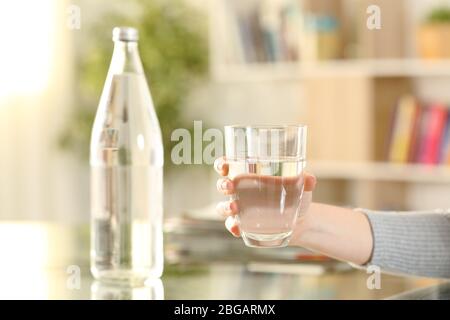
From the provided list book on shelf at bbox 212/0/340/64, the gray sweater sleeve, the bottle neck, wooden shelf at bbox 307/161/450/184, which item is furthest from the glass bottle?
book on shelf at bbox 212/0/340/64

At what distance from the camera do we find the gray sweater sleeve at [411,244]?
1129mm

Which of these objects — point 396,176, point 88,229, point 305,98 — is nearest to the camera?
point 88,229

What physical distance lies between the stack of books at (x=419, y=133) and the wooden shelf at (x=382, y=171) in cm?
3

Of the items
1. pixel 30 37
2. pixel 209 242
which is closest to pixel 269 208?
pixel 209 242

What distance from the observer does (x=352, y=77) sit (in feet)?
11.0

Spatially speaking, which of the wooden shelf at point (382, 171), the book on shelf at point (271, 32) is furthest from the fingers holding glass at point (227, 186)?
the book on shelf at point (271, 32)

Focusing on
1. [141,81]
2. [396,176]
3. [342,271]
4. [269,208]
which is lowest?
[396,176]

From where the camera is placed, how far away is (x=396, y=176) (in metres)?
3.28

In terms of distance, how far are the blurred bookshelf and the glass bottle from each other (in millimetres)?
2244

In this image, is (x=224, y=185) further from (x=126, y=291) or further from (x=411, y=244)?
(x=411, y=244)

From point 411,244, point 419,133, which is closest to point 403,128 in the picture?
point 419,133

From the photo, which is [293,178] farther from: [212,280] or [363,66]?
[363,66]

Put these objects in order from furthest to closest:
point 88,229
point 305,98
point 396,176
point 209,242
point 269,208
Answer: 1. point 305,98
2. point 396,176
3. point 88,229
4. point 209,242
5. point 269,208
